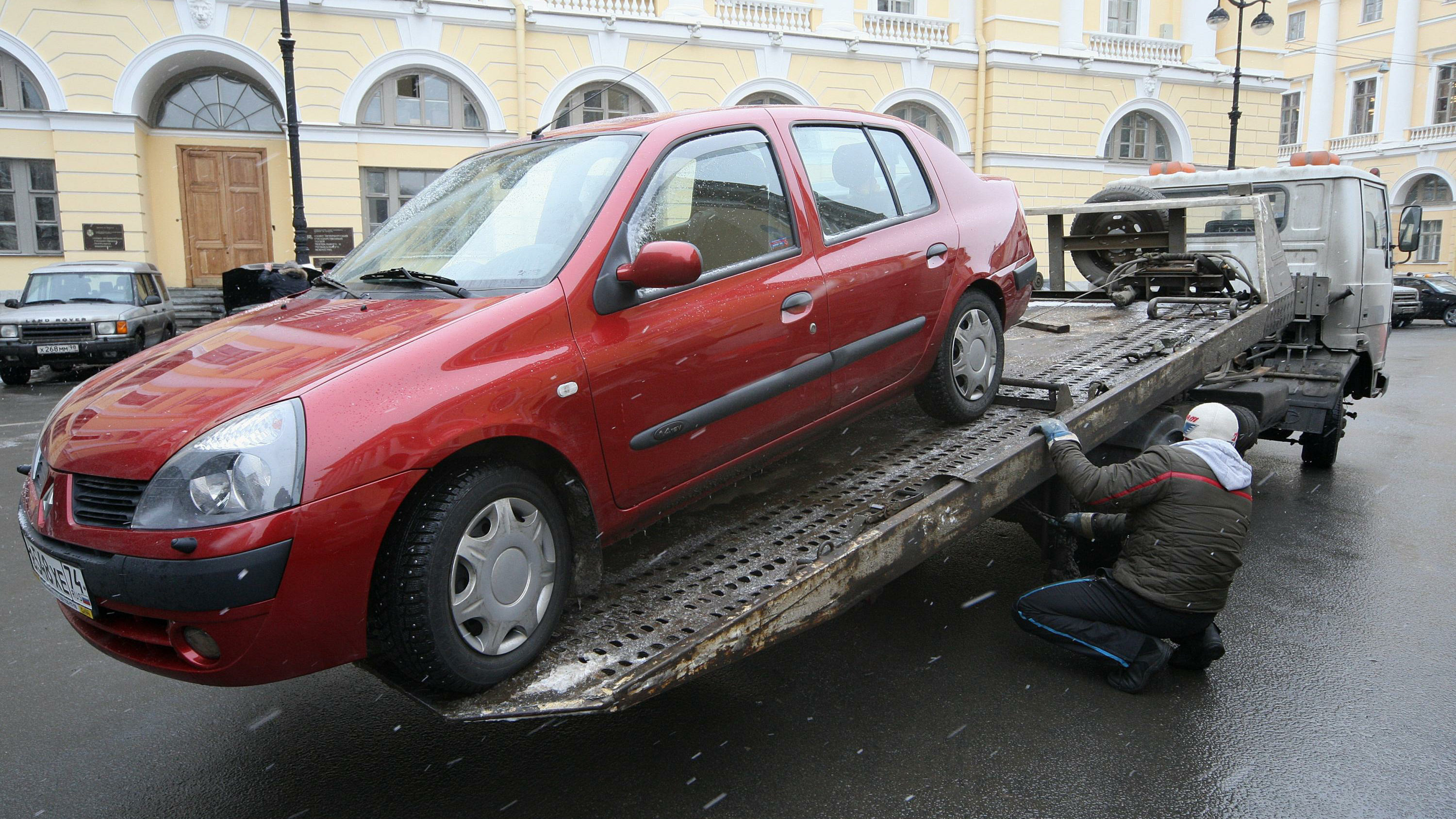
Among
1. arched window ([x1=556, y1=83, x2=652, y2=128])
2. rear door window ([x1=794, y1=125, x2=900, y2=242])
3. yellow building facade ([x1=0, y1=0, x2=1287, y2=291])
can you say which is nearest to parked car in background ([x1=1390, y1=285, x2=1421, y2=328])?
yellow building facade ([x1=0, y1=0, x2=1287, y2=291])

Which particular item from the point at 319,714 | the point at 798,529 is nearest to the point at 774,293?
the point at 798,529

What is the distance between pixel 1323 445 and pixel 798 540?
6094mm

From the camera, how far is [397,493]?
7.63ft

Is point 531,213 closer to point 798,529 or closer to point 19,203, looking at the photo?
point 798,529

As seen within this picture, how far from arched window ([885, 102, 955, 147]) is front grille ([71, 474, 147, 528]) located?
2203cm

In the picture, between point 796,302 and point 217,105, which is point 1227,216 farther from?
point 217,105

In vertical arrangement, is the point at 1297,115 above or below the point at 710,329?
above

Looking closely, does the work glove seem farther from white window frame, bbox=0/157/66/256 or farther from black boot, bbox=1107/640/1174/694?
white window frame, bbox=0/157/66/256

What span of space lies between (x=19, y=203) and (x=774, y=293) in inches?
741

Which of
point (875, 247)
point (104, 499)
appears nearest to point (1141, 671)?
point (875, 247)

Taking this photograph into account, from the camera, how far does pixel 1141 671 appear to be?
3639 millimetres

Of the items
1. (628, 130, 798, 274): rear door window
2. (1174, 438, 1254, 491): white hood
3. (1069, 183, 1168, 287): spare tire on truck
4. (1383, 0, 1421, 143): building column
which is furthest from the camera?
(1383, 0, 1421, 143): building column

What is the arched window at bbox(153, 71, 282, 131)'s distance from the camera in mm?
18453

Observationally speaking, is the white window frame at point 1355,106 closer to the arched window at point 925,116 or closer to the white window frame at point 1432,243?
the white window frame at point 1432,243
